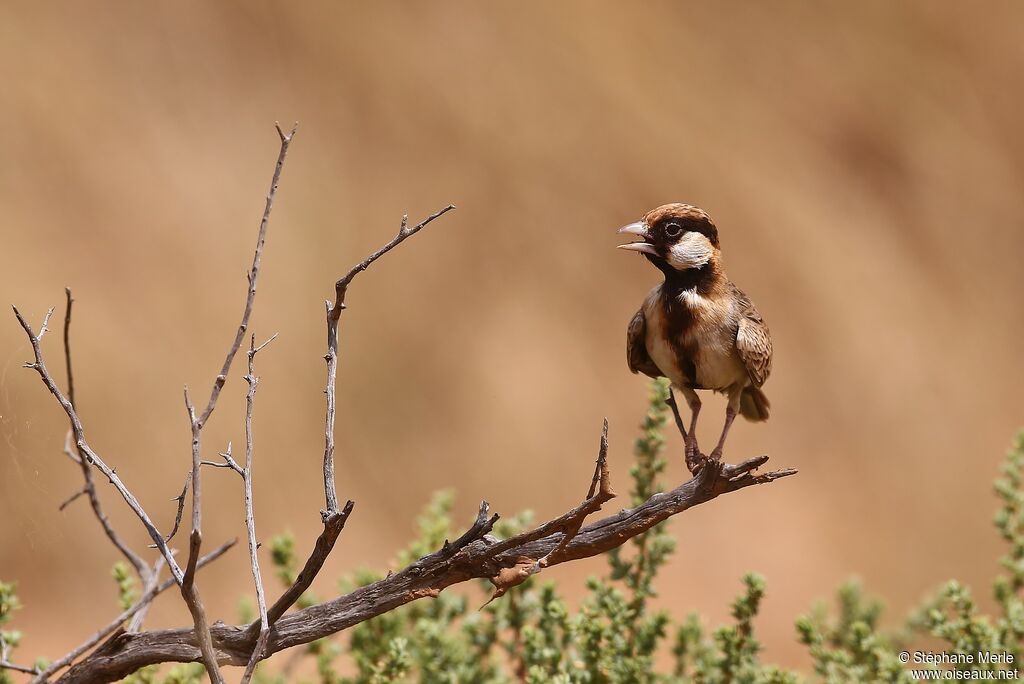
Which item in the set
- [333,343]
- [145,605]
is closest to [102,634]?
[145,605]

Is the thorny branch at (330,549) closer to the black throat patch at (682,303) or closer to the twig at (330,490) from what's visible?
the twig at (330,490)

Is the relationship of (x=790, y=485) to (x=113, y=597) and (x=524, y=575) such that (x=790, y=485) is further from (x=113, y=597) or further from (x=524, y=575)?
(x=524, y=575)

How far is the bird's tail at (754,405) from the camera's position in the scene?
2.54 metres

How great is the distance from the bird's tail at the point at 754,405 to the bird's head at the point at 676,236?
0.51 meters

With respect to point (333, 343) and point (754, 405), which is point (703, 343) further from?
point (333, 343)

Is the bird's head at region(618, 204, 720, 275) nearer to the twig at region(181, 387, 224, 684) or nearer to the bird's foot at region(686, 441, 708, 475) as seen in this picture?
the bird's foot at region(686, 441, 708, 475)

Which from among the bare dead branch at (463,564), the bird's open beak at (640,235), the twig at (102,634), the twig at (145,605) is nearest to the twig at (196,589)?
the bare dead branch at (463,564)

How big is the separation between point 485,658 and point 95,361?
147 inches

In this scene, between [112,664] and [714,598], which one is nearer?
[112,664]

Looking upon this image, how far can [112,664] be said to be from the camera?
6.93 feet

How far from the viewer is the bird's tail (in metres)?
2.54

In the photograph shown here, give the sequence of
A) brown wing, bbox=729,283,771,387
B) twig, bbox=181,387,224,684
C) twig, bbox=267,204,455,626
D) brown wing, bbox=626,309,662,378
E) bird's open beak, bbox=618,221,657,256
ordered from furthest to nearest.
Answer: brown wing, bbox=626,309,662,378 < brown wing, bbox=729,283,771,387 < bird's open beak, bbox=618,221,657,256 < twig, bbox=267,204,455,626 < twig, bbox=181,387,224,684

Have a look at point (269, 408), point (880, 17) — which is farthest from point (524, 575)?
point (880, 17)

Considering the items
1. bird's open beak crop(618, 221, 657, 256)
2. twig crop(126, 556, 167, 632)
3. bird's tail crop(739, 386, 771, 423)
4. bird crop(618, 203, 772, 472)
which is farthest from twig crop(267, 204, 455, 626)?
bird's tail crop(739, 386, 771, 423)
